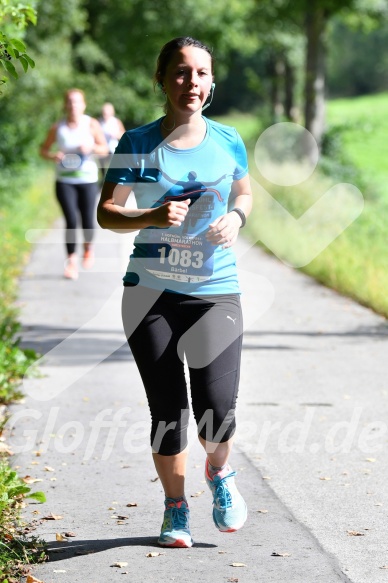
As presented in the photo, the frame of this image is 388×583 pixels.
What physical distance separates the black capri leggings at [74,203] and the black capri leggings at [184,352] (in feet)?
25.9

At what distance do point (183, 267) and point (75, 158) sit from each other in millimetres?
8132

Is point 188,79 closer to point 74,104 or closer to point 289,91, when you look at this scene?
point 74,104

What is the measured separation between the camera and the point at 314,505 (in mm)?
5070

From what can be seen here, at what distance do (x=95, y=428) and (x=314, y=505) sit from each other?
187 cm

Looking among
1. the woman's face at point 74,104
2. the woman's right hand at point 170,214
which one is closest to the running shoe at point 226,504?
the woman's right hand at point 170,214

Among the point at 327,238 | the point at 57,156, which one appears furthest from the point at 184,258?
the point at 327,238

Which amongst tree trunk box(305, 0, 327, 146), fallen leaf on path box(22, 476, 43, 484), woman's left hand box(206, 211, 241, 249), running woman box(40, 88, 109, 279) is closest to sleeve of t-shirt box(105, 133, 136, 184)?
woman's left hand box(206, 211, 241, 249)

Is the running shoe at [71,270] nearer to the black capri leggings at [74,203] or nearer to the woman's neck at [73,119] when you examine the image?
the black capri leggings at [74,203]

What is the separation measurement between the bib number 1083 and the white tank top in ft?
26.4

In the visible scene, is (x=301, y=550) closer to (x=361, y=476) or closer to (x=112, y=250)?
(x=361, y=476)

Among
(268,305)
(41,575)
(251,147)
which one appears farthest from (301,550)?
(251,147)

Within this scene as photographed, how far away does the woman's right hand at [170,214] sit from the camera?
398 centimetres

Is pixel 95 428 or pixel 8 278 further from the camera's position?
pixel 8 278

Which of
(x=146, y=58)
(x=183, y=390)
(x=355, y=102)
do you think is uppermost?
(x=183, y=390)
